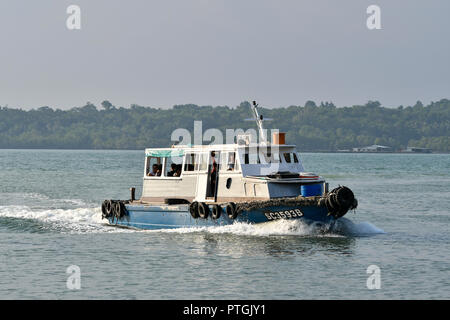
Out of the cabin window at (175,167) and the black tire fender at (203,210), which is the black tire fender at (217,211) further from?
the cabin window at (175,167)

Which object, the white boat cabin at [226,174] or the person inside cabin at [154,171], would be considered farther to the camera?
the person inside cabin at [154,171]

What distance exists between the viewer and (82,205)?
47000mm

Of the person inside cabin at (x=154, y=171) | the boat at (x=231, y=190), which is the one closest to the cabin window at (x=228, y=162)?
the boat at (x=231, y=190)

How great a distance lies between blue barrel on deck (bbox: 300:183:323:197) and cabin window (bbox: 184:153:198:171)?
17.6 ft

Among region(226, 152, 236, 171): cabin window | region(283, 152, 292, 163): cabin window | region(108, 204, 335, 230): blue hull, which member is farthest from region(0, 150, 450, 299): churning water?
region(283, 152, 292, 163): cabin window

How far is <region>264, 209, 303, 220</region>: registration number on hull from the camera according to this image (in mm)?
27766

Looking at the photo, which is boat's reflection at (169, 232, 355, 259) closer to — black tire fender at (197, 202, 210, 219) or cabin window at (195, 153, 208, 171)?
black tire fender at (197, 202, 210, 219)

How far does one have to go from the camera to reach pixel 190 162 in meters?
31.5

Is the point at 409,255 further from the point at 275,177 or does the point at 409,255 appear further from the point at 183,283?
the point at 183,283

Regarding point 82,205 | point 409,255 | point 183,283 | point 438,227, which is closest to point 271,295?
point 183,283

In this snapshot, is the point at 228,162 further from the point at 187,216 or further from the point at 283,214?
the point at 283,214

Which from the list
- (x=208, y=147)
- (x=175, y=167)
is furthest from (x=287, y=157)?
(x=175, y=167)

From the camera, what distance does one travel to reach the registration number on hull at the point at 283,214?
27.8 meters
